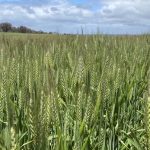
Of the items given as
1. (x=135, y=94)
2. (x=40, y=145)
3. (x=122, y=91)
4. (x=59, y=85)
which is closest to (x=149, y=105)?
(x=40, y=145)

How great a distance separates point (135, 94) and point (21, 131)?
37.4 inches

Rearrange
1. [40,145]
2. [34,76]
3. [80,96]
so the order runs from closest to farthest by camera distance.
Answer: [40,145], [80,96], [34,76]

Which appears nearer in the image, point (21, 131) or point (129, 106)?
point (21, 131)

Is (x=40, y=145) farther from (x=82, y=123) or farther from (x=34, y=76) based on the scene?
(x=34, y=76)

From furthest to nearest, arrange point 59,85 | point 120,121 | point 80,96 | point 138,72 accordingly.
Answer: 1. point 138,72
2. point 59,85
3. point 120,121
4. point 80,96

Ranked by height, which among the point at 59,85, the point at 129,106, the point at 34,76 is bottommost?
the point at 129,106

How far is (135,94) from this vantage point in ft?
7.11

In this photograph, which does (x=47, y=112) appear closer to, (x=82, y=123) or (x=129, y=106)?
(x=82, y=123)

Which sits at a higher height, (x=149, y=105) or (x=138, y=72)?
(x=149, y=105)

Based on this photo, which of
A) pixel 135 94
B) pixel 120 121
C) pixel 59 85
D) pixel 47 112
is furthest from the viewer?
pixel 135 94

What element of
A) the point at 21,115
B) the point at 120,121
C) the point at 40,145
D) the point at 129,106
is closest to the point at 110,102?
the point at 120,121

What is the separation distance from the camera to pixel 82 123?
1.07 meters

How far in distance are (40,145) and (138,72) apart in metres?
1.89

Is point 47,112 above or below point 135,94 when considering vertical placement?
above
